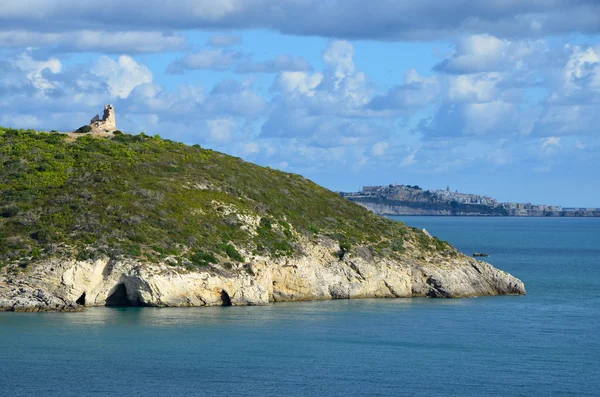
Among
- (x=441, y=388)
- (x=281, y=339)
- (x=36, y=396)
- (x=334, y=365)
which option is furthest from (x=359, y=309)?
(x=36, y=396)

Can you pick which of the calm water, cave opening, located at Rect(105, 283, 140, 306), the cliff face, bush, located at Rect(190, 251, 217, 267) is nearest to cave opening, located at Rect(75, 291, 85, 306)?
the cliff face

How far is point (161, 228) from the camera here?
217 ft

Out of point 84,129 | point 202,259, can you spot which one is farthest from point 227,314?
point 84,129

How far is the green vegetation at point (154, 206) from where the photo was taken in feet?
207

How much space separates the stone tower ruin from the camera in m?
89.8

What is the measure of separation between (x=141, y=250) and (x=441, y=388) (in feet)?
85.8

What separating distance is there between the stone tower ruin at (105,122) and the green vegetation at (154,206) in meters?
4.51

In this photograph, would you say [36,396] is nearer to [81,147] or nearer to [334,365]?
[334,365]

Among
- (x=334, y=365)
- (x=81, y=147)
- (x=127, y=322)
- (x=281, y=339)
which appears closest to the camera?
(x=334, y=365)

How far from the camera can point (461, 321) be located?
61.2 meters

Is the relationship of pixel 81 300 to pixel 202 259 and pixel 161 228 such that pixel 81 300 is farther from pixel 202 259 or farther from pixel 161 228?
pixel 161 228

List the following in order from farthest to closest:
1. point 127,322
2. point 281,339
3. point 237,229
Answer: point 237,229, point 127,322, point 281,339

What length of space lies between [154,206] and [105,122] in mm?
25323

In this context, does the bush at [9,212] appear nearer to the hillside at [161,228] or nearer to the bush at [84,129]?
the hillside at [161,228]
